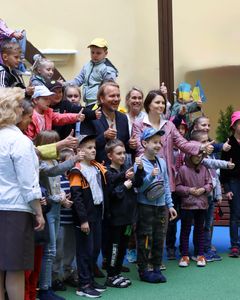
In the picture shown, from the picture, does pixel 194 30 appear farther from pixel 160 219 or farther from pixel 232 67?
pixel 160 219

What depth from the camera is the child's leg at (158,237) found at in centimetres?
512

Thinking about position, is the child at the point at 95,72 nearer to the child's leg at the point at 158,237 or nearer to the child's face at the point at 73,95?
the child's face at the point at 73,95

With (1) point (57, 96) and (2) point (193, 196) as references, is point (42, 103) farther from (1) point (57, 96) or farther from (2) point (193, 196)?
(2) point (193, 196)

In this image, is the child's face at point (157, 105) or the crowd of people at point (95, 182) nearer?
the crowd of people at point (95, 182)

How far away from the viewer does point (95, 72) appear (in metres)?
6.33

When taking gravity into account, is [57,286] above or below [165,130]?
below

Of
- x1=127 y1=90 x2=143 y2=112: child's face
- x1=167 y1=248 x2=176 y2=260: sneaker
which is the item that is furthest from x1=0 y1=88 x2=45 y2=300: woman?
x1=167 y1=248 x2=176 y2=260: sneaker

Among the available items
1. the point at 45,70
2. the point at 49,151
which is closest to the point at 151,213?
the point at 49,151

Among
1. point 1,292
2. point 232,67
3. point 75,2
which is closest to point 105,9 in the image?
point 75,2

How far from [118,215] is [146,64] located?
3.95 meters

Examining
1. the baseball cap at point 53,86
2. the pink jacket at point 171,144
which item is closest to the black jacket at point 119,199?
the pink jacket at point 171,144

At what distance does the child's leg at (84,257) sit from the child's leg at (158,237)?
67 centimetres

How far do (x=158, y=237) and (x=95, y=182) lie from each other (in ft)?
2.62

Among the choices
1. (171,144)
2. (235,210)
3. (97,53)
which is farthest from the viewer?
(97,53)
